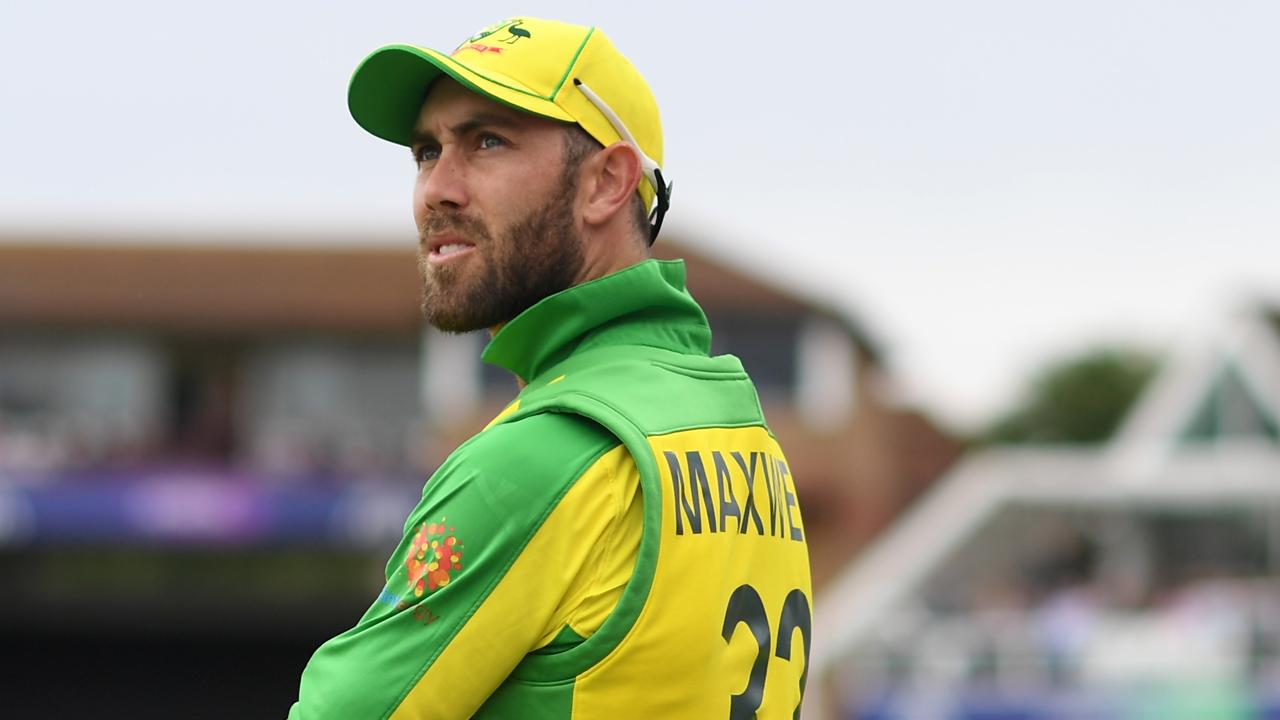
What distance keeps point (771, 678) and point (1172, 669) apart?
39.3 feet

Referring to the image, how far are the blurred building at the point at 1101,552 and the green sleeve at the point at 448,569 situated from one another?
12169 millimetres

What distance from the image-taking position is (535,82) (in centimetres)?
183

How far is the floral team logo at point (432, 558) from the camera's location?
1601 mm

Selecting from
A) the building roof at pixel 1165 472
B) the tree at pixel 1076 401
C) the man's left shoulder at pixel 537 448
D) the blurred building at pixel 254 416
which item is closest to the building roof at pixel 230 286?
the blurred building at pixel 254 416

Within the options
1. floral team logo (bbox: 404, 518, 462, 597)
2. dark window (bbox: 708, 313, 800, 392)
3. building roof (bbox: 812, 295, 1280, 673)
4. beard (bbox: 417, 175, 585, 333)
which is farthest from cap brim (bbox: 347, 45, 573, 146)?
dark window (bbox: 708, 313, 800, 392)

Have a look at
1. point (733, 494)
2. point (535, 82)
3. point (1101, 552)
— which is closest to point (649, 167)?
point (535, 82)

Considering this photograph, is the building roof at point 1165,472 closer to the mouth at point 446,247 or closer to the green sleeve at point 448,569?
the mouth at point 446,247

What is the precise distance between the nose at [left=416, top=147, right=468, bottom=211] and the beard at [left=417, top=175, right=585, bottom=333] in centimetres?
1

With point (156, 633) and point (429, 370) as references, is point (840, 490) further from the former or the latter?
point (156, 633)

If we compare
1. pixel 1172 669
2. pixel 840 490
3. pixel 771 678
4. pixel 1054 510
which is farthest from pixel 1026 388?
pixel 771 678

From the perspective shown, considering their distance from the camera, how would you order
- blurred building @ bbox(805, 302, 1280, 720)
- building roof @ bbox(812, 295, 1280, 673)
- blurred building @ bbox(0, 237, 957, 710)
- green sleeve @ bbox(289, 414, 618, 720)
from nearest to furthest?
1. green sleeve @ bbox(289, 414, 618, 720)
2. blurred building @ bbox(805, 302, 1280, 720)
3. building roof @ bbox(812, 295, 1280, 673)
4. blurred building @ bbox(0, 237, 957, 710)

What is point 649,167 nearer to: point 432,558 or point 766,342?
point 432,558

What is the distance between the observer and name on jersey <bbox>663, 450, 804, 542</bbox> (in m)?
1.72

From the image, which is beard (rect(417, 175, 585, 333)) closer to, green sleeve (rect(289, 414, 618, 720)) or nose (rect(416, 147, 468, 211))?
nose (rect(416, 147, 468, 211))
